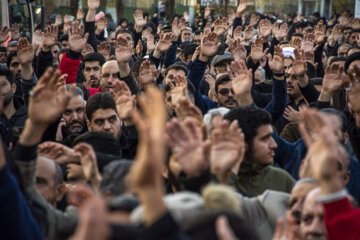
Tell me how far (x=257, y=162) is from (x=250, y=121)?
292 millimetres

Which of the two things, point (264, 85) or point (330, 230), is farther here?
point (264, 85)

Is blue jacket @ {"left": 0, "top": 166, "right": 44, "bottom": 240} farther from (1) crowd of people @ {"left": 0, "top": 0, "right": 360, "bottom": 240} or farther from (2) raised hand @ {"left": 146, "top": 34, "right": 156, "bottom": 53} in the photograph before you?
(2) raised hand @ {"left": 146, "top": 34, "right": 156, "bottom": 53}

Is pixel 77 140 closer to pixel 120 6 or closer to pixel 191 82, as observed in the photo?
pixel 191 82

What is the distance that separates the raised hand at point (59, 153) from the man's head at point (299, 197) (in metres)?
1.31

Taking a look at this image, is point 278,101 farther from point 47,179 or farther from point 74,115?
point 47,179

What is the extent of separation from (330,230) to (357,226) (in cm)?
11

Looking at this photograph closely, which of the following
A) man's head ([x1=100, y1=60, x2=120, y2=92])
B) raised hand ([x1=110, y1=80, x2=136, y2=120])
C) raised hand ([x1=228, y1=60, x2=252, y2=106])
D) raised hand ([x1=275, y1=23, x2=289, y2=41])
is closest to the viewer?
raised hand ([x1=110, y1=80, x2=136, y2=120])

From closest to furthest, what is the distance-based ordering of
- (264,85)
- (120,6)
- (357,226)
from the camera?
(357,226), (264,85), (120,6)

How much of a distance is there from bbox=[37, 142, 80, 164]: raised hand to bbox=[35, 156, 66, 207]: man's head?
0.19m

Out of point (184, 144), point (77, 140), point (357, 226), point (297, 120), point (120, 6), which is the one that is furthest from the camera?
point (120, 6)

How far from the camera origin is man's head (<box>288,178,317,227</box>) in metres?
3.09

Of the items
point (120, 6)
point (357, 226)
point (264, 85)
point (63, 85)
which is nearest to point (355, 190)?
point (357, 226)

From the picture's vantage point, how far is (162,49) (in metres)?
8.15

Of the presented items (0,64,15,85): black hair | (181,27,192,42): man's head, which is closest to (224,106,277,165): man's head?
(0,64,15,85): black hair
